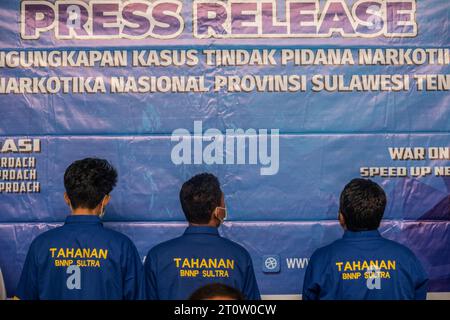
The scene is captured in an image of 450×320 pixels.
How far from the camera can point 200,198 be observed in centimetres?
331

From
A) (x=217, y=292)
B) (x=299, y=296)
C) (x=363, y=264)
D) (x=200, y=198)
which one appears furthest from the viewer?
(x=299, y=296)

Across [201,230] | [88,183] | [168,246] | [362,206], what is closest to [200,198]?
[201,230]

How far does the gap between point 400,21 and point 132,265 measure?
1981 mm

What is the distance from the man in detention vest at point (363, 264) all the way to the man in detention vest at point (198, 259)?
12.3 inches

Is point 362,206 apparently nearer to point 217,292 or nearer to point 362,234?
point 362,234

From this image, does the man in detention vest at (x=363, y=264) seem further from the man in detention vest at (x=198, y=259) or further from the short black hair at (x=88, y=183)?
the short black hair at (x=88, y=183)

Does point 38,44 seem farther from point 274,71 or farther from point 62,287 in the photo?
point 62,287

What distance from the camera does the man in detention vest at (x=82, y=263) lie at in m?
3.25

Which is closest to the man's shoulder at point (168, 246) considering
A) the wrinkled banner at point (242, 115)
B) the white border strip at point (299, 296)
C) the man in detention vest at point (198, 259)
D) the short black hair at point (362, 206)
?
the man in detention vest at point (198, 259)

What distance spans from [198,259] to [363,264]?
673mm

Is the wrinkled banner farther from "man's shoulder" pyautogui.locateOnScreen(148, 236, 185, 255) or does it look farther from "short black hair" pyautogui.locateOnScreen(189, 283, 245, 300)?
"short black hair" pyautogui.locateOnScreen(189, 283, 245, 300)
